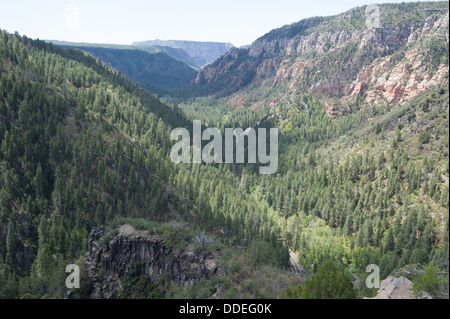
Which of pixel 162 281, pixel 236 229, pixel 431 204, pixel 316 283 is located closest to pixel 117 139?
pixel 236 229

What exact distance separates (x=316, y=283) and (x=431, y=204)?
8599cm

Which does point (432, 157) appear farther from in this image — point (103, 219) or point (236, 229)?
point (103, 219)

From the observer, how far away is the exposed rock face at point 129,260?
2709 inches

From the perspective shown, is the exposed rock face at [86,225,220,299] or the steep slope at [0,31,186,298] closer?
the exposed rock face at [86,225,220,299]

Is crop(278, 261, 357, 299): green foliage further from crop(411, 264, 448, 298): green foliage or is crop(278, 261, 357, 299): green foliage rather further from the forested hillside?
the forested hillside

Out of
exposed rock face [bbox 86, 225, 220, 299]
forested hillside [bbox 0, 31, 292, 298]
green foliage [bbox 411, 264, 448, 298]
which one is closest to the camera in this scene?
green foliage [bbox 411, 264, 448, 298]

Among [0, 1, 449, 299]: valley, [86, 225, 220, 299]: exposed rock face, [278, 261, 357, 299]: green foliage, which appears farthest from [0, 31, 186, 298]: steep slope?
[278, 261, 357, 299]: green foliage

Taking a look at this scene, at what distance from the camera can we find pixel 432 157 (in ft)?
374

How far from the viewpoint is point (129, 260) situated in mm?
73500

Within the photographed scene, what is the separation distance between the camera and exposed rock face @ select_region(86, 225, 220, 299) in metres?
68.8

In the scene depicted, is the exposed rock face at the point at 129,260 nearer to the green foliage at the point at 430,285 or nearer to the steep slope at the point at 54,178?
the steep slope at the point at 54,178
